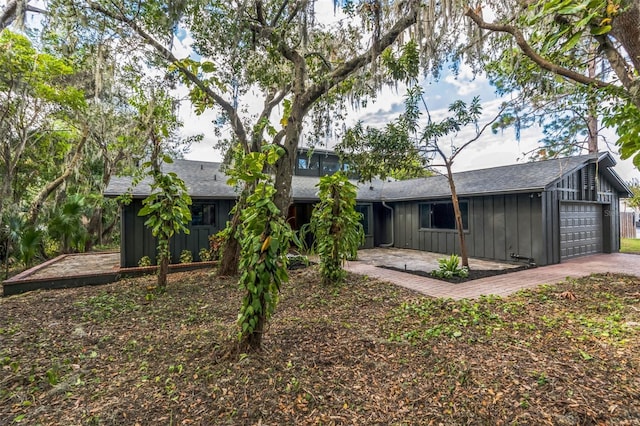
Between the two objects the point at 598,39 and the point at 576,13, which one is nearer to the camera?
the point at 576,13

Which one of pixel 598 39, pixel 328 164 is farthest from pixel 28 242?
pixel 598 39

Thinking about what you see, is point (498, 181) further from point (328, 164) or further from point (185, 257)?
point (185, 257)

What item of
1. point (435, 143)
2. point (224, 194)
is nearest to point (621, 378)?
point (435, 143)

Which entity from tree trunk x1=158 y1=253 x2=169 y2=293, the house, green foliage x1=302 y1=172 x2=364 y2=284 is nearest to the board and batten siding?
the house

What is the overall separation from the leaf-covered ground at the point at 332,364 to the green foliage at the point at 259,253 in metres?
0.45

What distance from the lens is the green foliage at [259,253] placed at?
2.74 metres

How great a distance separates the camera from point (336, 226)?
5.90m

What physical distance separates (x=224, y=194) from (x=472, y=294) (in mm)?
7051

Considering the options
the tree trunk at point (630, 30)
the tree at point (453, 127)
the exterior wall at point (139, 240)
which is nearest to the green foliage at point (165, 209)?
the exterior wall at point (139, 240)

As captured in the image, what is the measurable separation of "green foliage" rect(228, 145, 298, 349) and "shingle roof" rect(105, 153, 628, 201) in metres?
6.03

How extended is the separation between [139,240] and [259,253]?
6.64m

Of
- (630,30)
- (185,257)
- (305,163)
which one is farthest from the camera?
(305,163)

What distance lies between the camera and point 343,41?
646cm

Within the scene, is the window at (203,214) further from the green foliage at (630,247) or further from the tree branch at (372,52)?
the green foliage at (630,247)
